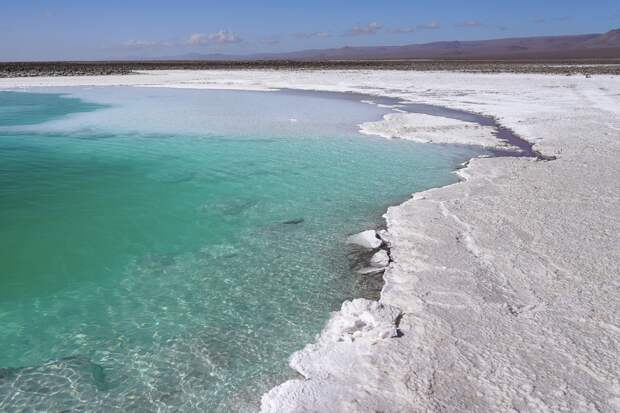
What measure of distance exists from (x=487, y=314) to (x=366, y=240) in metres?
1.80

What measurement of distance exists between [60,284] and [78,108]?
1345 centimetres

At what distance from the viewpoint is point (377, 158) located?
29.7 ft

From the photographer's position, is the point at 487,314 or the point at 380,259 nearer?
the point at 487,314

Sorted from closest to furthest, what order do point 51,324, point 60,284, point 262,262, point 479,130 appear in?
1. point 51,324
2. point 60,284
3. point 262,262
4. point 479,130

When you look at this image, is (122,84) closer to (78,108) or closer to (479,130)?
(78,108)

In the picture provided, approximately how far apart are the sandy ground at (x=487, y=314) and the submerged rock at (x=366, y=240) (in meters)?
0.18

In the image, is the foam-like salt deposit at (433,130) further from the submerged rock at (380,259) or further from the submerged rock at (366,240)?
the submerged rock at (380,259)

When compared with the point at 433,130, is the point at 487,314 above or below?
below

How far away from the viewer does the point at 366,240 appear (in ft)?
17.4

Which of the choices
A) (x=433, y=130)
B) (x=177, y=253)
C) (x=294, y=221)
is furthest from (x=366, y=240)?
(x=433, y=130)

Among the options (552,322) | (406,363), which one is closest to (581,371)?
(552,322)

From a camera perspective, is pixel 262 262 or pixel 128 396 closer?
pixel 128 396

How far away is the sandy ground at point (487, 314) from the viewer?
2.92 meters

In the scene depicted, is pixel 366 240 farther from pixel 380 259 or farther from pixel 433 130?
pixel 433 130
